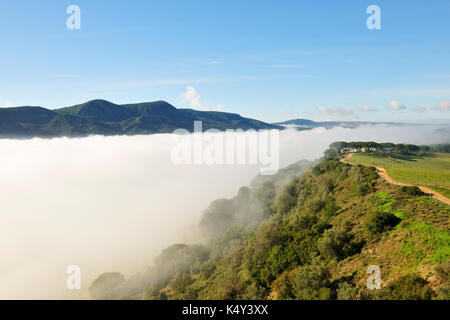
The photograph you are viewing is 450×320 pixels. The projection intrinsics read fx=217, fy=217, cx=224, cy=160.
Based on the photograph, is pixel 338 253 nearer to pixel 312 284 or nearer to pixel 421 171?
pixel 312 284

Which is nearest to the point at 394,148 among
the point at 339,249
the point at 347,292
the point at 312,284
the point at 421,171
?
the point at 421,171

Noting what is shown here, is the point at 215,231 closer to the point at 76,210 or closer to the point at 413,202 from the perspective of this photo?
the point at 413,202

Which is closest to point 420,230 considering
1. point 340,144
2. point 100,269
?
point 340,144

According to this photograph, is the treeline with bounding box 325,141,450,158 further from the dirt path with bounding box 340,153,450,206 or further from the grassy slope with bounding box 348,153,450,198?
the dirt path with bounding box 340,153,450,206

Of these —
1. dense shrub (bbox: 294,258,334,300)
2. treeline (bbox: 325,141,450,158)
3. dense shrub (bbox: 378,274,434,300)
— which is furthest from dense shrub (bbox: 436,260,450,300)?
treeline (bbox: 325,141,450,158)

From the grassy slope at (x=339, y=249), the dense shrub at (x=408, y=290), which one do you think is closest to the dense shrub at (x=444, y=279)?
the grassy slope at (x=339, y=249)
